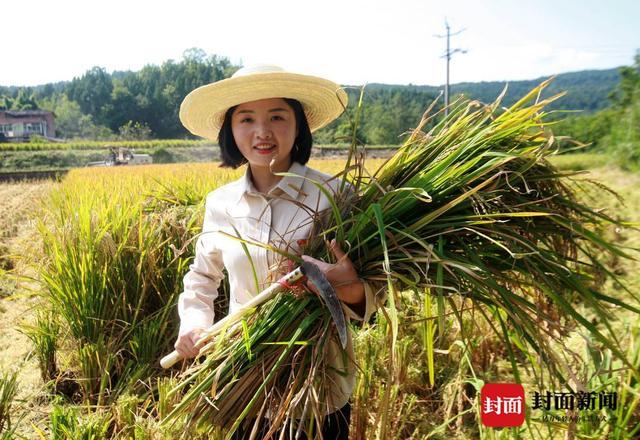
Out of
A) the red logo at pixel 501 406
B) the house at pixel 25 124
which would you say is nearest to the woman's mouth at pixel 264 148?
the red logo at pixel 501 406

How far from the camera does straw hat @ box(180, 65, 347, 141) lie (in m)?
1.25

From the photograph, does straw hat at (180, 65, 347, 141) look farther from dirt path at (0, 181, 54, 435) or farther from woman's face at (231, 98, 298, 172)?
dirt path at (0, 181, 54, 435)

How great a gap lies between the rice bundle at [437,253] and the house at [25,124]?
59.5 metres

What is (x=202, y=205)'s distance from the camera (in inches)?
121

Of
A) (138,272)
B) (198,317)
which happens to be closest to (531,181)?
(198,317)

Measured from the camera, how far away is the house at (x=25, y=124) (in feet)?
170

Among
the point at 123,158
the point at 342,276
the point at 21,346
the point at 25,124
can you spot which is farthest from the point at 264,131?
the point at 25,124

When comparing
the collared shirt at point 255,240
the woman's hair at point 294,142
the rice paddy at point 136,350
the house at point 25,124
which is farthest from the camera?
the house at point 25,124

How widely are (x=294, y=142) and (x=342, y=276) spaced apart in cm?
53

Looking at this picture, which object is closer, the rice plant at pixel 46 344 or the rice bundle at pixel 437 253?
the rice bundle at pixel 437 253

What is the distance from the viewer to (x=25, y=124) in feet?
178

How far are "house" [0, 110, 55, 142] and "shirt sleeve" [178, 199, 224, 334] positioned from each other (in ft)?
194

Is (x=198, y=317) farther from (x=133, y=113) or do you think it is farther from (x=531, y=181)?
(x=133, y=113)

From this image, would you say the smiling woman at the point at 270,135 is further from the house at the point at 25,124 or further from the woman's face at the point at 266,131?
the house at the point at 25,124
